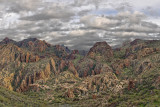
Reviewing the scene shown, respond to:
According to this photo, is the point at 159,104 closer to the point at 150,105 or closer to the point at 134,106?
the point at 150,105

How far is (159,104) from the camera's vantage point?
188 m

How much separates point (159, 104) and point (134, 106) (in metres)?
24.9

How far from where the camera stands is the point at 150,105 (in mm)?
188250

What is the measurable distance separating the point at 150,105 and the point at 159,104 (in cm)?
913

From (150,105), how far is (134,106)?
16333mm

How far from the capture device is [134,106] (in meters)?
196

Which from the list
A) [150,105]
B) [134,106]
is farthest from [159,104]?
[134,106]
